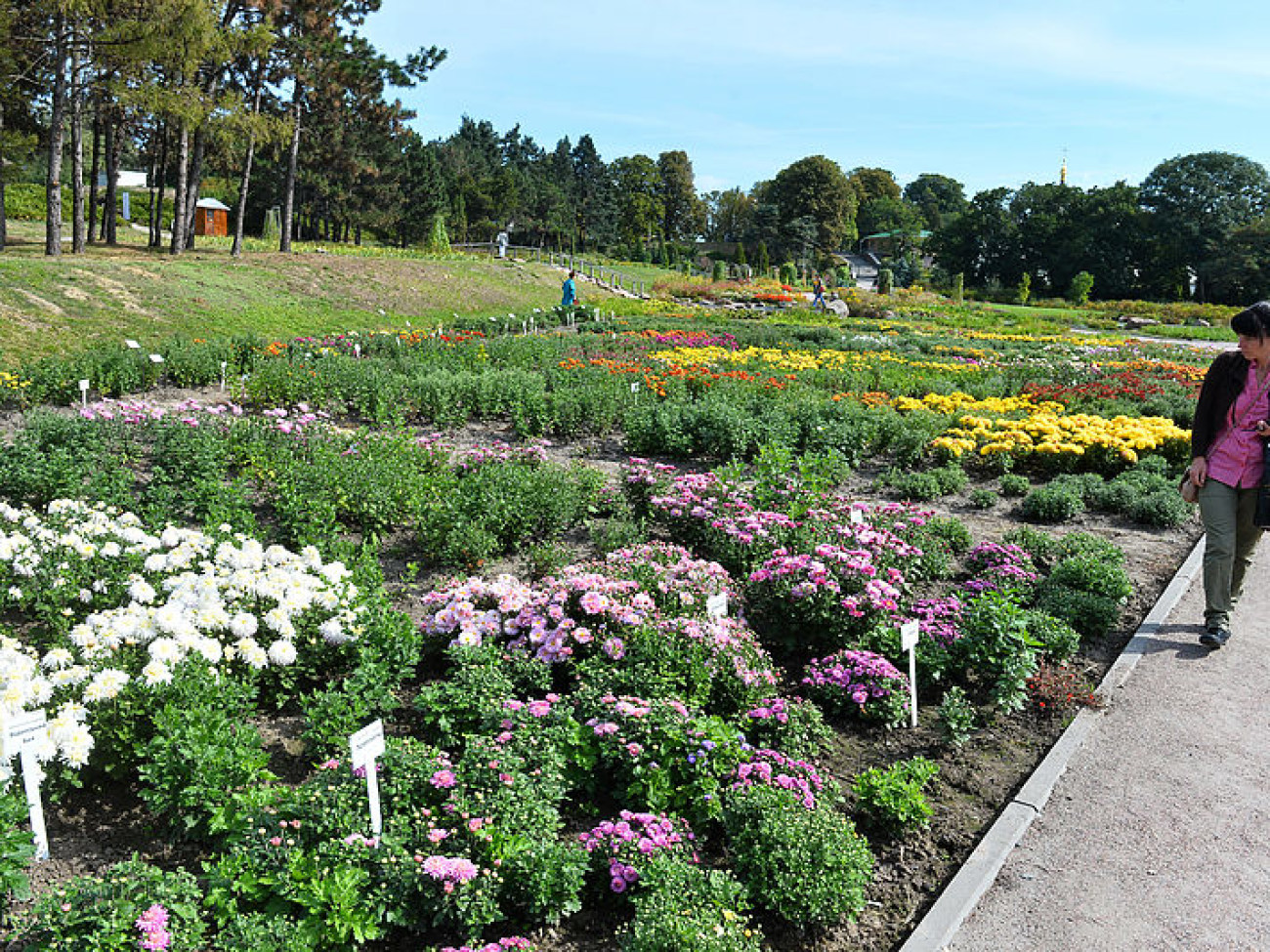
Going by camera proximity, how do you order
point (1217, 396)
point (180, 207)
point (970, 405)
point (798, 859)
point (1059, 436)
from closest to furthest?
point (798, 859)
point (1217, 396)
point (1059, 436)
point (970, 405)
point (180, 207)

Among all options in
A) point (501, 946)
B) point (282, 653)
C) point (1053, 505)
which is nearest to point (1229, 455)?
point (1053, 505)

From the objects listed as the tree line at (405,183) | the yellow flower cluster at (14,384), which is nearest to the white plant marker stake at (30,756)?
the yellow flower cluster at (14,384)

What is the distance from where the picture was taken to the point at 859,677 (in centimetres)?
494

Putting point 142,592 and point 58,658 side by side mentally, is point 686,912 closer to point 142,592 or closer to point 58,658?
point 58,658

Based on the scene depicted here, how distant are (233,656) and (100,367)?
8130 millimetres

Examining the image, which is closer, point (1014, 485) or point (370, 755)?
point (370, 755)

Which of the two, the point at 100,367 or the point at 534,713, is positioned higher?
the point at 100,367

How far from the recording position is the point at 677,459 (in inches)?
393

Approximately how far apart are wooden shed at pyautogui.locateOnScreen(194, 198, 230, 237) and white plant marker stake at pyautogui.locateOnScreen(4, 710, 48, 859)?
5548 cm

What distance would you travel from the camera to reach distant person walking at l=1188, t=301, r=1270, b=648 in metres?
5.75

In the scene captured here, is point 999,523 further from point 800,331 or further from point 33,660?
point 800,331

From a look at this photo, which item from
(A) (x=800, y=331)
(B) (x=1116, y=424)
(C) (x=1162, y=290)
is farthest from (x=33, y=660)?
(C) (x=1162, y=290)

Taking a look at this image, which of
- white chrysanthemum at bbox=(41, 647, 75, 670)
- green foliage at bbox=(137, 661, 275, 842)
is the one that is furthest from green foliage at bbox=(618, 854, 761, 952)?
white chrysanthemum at bbox=(41, 647, 75, 670)

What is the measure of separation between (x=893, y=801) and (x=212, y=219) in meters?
59.1
